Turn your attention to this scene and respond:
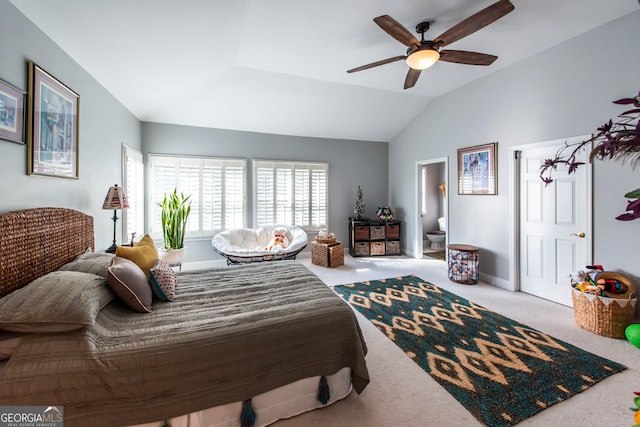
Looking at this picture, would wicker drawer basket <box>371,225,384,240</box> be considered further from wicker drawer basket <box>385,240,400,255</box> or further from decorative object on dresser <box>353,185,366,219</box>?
decorative object on dresser <box>353,185,366,219</box>

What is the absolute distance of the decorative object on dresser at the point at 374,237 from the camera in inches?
220

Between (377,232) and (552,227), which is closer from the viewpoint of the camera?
(552,227)

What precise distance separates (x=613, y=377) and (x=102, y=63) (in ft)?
16.7

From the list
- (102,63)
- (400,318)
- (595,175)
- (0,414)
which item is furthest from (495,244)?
(102,63)

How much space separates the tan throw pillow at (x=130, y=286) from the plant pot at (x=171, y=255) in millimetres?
2394

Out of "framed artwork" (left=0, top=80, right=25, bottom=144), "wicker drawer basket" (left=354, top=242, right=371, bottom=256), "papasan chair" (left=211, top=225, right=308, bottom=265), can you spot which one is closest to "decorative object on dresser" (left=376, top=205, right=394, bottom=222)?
"wicker drawer basket" (left=354, top=242, right=371, bottom=256)

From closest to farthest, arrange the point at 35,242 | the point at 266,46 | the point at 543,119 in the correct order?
1. the point at 35,242
2. the point at 266,46
3. the point at 543,119

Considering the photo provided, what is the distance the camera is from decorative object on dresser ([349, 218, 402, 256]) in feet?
18.4

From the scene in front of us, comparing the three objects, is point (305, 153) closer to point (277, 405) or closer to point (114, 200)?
point (114, 200)

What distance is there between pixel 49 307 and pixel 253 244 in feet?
11.6

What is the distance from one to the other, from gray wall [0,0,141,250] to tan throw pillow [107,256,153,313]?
2.54 feet

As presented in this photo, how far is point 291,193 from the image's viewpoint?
216 inches

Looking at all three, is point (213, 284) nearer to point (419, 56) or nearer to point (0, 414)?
point (0, 414)

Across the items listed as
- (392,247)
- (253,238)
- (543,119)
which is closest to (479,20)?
(543,119)
